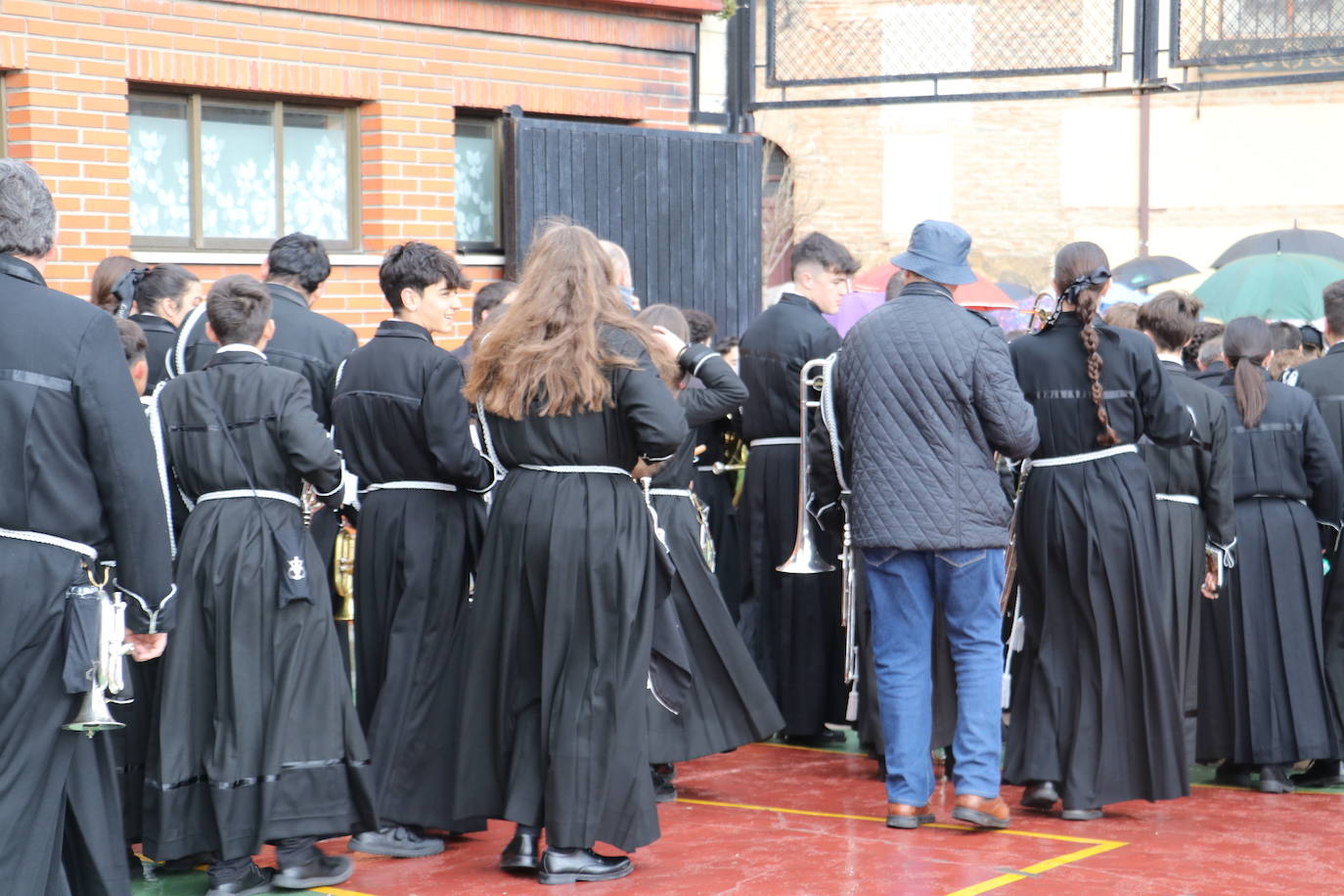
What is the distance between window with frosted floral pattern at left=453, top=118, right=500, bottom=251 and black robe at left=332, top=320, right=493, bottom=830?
4.43 meters

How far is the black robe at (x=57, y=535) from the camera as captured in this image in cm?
423

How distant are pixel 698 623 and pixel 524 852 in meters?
1.38

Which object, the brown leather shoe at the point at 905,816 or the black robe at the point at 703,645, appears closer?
the brown leather shoe at the point at 905,816

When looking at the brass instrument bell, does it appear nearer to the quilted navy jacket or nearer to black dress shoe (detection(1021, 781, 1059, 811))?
the quilted navy jacket

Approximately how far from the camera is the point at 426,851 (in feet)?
20.2

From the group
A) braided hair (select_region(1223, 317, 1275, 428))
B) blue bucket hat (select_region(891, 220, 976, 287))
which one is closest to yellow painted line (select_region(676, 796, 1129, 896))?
blue bucket hat (select_region(891, 220, 976, 287))

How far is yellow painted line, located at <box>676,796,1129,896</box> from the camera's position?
18.6 ft

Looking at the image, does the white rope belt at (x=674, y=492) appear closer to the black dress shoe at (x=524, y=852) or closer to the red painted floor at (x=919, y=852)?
the red painted floor at (x=919, y=852)

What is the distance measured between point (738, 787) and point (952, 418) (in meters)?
1.94

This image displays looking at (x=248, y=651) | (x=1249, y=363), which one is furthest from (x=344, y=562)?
(x=1249, y=363)

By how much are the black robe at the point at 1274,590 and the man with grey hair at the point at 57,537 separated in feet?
15.8

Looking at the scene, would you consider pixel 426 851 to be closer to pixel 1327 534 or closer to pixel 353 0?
pixel 1327 534

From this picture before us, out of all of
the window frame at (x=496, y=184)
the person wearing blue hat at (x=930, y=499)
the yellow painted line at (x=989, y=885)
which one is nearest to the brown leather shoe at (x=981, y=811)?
the person wearing blue hat at (x=930, y=499)

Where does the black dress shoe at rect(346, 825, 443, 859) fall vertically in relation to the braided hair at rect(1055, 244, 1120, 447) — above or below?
below
